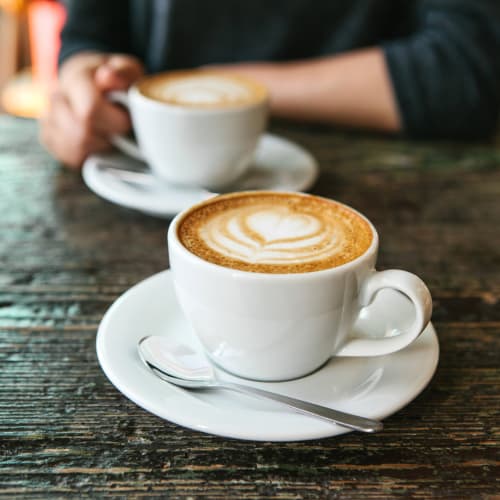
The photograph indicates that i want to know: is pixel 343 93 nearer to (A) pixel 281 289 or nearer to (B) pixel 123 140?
(B) pixel 123 140

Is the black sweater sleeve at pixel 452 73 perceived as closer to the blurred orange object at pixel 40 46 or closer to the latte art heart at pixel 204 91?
the latte art heart at pixel 204 91

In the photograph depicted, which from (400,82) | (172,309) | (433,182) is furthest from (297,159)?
(172,309)

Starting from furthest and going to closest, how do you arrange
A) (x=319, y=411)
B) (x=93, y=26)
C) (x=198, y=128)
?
(x=93, y=26) → (x=198, y=128) → (x=319, y=411)

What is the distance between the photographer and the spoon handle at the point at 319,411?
1.50 ft

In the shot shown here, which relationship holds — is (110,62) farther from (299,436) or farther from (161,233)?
(299,436)

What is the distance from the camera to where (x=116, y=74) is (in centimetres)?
112

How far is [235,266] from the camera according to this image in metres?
0.51

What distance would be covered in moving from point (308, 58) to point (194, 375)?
1.28 metres

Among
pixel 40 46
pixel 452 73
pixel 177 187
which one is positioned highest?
pixel 452 73

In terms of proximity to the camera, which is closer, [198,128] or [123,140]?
[198,128]

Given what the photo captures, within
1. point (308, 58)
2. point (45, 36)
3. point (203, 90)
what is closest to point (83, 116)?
point (203, 90)

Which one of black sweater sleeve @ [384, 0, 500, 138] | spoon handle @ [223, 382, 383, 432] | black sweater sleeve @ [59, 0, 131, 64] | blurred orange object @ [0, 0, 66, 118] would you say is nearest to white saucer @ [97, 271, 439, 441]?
spoon handle @ [223, 382, 383, 432]

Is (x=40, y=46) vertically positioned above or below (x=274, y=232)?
below

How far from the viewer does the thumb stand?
3.62 feet
